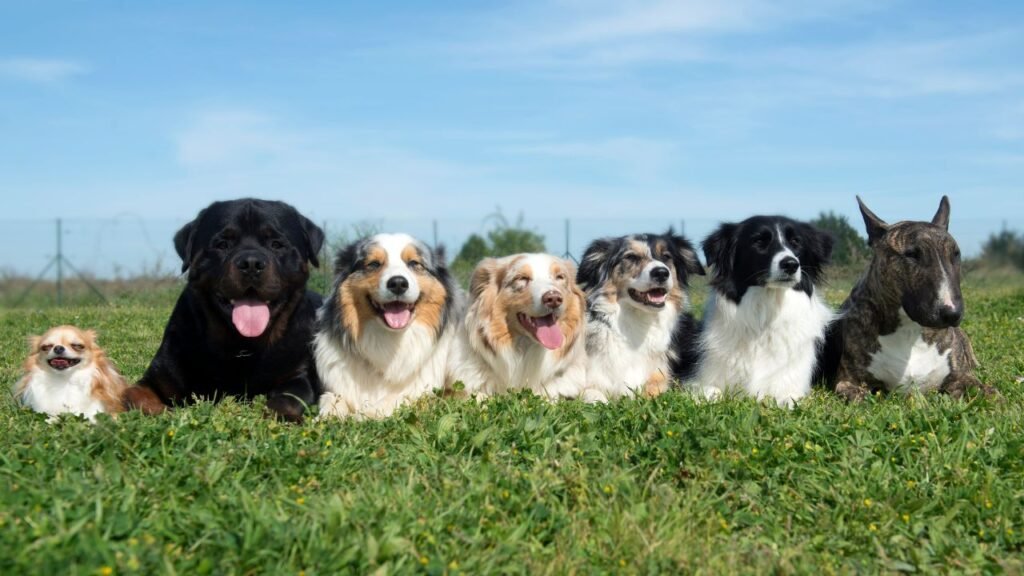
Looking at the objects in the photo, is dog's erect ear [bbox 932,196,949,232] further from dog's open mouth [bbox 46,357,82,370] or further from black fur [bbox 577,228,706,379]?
dog's open mouth [bbox 46,357,82,370]

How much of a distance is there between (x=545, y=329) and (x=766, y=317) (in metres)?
1.63

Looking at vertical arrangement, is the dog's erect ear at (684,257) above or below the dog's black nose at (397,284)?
above

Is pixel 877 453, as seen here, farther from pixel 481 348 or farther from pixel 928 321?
pixel 481 348

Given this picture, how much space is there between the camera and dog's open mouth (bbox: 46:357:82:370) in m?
5.93

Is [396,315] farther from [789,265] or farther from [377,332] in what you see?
[789,265]

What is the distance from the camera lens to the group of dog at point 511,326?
5895 millimetres

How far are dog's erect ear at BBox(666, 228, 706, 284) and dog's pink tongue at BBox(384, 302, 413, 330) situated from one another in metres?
2.18

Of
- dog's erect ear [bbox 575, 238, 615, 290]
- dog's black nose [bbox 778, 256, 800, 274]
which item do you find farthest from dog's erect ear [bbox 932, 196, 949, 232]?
dog's erect ear [bbox 575, 238, 615, 290]

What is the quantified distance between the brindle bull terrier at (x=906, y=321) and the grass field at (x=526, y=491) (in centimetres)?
86

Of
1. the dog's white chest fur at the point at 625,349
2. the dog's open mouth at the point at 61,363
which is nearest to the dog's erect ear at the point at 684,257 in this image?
the dog's white chest fur at the point at 625,349

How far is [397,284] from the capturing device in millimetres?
5680

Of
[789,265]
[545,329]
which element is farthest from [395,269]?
[789,265]

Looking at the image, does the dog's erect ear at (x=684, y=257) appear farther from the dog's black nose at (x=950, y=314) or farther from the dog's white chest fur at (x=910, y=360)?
the dog's black nose at (x=950, y=314)

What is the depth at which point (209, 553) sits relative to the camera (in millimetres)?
3391
